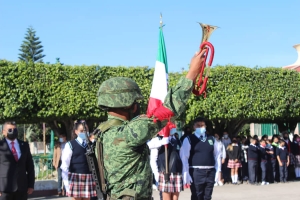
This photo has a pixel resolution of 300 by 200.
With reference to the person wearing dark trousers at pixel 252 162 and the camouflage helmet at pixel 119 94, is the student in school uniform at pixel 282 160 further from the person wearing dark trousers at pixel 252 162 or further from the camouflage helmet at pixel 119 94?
the camouflage helmet at pixel 119 94

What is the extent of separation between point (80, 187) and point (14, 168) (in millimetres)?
1177

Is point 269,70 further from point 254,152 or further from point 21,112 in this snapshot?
point 21,112

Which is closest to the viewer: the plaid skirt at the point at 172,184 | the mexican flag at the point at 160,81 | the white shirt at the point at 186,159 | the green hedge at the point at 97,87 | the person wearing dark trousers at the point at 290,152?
the white shirt at the point at 186,159

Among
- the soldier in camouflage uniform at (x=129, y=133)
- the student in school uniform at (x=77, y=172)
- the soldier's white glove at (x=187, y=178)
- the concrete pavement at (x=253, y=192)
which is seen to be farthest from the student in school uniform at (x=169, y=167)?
the soldier in camouflage uniform at (x=129, y=133)

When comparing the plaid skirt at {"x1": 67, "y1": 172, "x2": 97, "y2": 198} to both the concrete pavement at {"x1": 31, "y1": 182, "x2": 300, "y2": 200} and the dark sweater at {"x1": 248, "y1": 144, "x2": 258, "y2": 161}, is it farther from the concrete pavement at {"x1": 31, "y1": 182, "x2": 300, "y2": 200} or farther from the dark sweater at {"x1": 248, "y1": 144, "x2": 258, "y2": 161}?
the dark sweater at {"x1": 248, "y1": 144, "x2": 258, "y2": 161}

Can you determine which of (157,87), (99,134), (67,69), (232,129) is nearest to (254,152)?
(232,129)

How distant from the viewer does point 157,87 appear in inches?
359

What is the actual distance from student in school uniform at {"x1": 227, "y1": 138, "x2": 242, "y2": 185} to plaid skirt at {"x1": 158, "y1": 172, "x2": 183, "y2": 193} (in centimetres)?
801

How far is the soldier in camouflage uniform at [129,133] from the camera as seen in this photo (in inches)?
109

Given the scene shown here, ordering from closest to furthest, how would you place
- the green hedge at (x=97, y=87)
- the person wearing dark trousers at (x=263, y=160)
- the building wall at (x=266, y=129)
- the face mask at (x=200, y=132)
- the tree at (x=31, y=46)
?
the face mask at (x=200, y=132) < the green hedge at (x=97, y=87) < the person wearing dark trousers at (x=263, y=160) < the building wall at (x=266, y=129) < the tree at (x=31, y=46)

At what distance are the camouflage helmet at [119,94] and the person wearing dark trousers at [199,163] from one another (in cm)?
534

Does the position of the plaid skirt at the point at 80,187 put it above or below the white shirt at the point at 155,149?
below

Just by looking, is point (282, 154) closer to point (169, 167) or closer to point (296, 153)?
point (296, 153)

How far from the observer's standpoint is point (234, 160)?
650 inches
